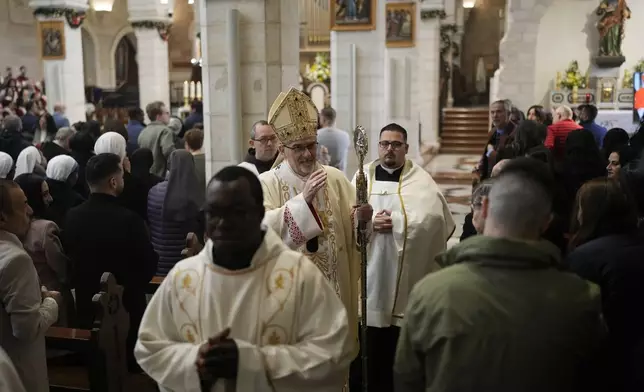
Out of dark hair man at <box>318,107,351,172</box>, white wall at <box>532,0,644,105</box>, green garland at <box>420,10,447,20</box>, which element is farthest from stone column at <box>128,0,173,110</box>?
white wall at <box>532,0,644,105</box>

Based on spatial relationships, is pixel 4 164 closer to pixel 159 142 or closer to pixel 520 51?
pixel 159 142

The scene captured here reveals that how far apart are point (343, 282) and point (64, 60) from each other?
455 inches

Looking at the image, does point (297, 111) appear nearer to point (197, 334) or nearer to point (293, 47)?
point (197, 334)

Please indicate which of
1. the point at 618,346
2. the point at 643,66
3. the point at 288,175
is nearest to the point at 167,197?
the point at 288,175

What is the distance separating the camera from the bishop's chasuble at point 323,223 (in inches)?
132

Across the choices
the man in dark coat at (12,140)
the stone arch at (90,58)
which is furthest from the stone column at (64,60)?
the stone arch at (90,58)

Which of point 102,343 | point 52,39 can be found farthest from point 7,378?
point 52,39

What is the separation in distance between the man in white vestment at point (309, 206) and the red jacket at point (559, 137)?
4374 mm

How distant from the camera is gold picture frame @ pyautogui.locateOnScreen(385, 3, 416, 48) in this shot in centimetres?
1220

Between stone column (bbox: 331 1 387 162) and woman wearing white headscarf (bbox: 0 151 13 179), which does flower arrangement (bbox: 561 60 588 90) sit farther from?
woman wearing white headscarf (bbox: 0 151 13 179)

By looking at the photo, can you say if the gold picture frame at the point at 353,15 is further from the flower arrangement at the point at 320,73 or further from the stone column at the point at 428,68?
the flower arrangement at the point at 320,73

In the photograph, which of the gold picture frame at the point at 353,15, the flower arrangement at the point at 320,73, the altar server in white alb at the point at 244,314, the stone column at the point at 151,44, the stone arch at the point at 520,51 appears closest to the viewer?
the altar server in white alb at the point at 244,314

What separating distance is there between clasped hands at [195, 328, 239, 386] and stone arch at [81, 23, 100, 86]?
2023cm

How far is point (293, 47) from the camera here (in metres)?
6.07
